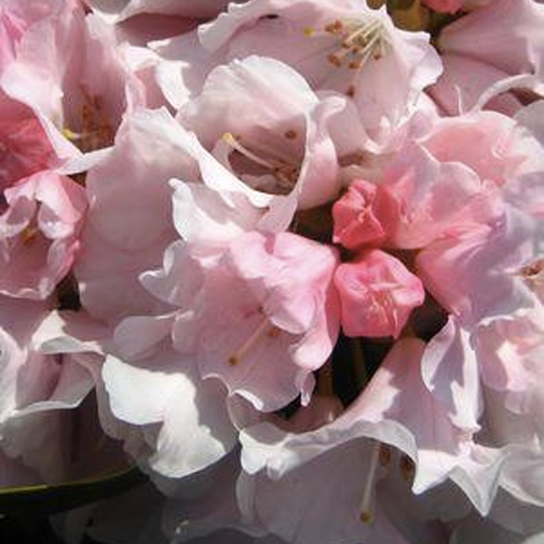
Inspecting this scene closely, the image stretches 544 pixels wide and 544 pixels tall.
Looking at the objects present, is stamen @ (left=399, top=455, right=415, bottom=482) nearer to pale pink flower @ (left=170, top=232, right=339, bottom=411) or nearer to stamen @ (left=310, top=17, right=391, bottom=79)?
pale pink flower @ (left=170, top=232, right=339, bottom=411)

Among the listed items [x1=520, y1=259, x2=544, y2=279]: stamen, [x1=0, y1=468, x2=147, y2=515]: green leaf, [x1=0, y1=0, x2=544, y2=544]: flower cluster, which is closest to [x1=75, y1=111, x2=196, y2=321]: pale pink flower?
[x1=0, y1=0, x2=544, y2=544]: flower cluster

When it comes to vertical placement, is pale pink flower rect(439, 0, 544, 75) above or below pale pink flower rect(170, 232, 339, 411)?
above

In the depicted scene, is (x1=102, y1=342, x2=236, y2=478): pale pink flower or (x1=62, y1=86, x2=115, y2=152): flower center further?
(x1=62, y1=86, x2=115, y2=152): flower center

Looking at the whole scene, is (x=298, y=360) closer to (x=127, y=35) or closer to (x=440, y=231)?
(x=440, y=231)

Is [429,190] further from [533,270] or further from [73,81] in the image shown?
[73,81]

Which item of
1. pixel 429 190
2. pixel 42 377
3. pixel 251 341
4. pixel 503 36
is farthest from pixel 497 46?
pixel 42 377

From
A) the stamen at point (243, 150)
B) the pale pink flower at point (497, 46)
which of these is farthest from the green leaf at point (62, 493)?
the pale pink flower at point (497, 46)

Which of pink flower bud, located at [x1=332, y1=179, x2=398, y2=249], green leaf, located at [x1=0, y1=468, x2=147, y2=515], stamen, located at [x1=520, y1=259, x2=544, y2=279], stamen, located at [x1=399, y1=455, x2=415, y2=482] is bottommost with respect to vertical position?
green leaf, located at [x1=0, y1=468, x2=147, y2=515]
